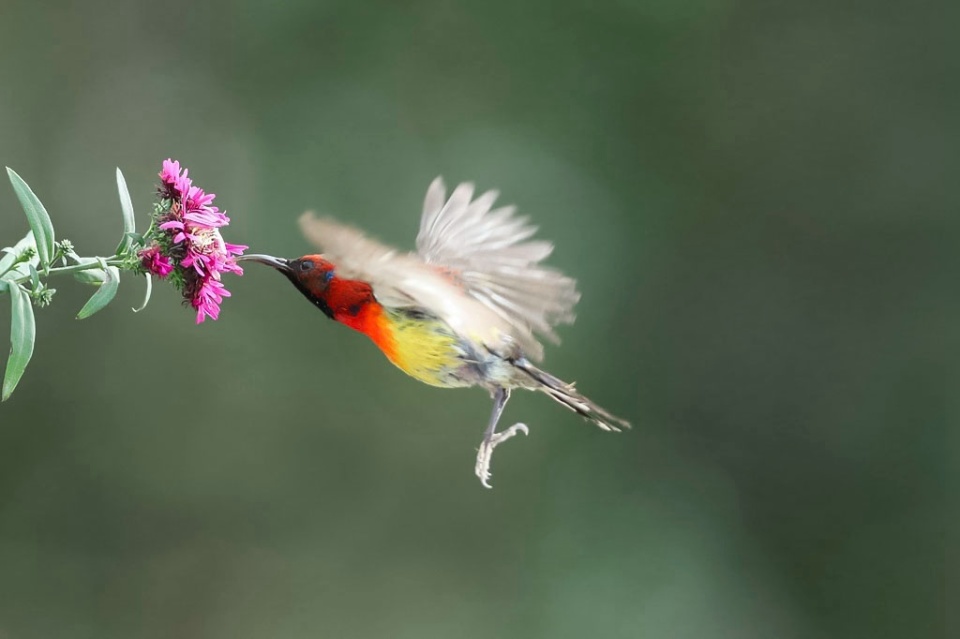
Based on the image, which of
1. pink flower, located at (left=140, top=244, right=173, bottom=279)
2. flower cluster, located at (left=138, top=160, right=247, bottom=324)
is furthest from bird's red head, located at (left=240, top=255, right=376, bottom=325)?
pink flower, located at (left=140, top=244, right=173, bottom=279)

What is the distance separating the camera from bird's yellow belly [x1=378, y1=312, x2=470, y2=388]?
2715 mm

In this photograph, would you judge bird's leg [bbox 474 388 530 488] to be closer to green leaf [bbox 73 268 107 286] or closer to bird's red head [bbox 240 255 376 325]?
bird's red head [bbox 240 255 376 325]

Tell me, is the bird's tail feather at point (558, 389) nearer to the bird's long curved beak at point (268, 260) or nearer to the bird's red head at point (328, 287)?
the bird's red head at point (328, 287)

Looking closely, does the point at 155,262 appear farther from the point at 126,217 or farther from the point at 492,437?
the point at 492,437

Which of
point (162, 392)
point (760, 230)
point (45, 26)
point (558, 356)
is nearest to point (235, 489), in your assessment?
point (162, 392)

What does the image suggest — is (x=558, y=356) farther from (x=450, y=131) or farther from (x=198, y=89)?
(x=198, y=89)

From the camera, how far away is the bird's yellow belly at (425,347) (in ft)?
8.91

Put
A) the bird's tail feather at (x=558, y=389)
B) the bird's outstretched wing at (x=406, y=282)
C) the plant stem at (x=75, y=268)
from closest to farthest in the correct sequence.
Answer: the bird's outstretched wing at (x=406, y=282) < the plant stem at (x=75, y=268) < the bird's tail feather at (x=558, y=389)

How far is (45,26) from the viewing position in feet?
20.8

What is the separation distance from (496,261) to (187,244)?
2.74 feet

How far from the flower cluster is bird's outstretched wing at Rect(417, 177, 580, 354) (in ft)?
2.09

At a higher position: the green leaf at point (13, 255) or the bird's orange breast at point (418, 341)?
the bird's orange breast at point (418, 341)

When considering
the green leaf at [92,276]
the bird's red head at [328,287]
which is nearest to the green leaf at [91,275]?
the green leaf at [92,276]

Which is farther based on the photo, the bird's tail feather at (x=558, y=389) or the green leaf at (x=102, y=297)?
the bird's tail feather at (x=558, y=389)
